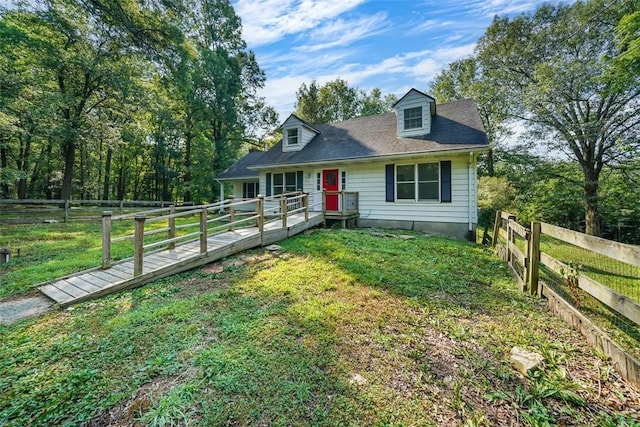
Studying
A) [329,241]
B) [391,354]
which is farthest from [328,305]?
[329,241]

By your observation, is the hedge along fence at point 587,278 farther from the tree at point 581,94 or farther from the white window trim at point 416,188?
the tree at point 581,94

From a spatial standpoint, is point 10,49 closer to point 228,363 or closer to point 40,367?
point 40,367

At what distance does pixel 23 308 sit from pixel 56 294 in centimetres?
37

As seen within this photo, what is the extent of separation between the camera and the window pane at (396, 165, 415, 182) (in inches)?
375

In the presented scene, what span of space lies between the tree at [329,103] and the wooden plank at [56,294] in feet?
80.6

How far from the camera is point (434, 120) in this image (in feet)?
34.3

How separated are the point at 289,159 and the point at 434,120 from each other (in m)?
6.31

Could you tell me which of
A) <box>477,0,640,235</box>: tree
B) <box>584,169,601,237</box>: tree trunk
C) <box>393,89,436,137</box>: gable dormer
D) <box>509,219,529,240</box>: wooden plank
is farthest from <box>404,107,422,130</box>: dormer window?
Result: <box>584,169,601,237</box>: tree trunk

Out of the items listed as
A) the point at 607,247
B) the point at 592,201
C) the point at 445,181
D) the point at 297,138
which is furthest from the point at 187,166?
the point at 592,201

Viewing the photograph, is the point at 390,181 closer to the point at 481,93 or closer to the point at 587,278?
the point at 587,278

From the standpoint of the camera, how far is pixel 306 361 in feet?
8.17

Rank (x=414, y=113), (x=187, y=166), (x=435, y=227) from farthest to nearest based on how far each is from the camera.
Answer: (x=187, y=166) → (x=414, y=113) → (x=435, y=227)

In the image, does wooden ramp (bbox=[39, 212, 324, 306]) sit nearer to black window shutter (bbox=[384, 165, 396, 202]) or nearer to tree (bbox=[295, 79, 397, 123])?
black window shutter (bbox=[384, 165, 396, 202])

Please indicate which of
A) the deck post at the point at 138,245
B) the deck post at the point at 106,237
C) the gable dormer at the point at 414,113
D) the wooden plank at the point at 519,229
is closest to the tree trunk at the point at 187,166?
the gable dormer at the point at 414,113
